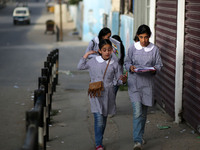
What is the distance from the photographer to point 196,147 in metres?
6.98

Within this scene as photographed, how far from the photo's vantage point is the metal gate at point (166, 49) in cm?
884

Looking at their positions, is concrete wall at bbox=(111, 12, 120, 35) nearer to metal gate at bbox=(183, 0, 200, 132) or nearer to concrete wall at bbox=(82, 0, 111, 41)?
concrete wall at bbox=(82, 0, 111, 41)

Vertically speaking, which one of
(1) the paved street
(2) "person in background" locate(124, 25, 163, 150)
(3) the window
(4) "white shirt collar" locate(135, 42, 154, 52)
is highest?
(3) the window

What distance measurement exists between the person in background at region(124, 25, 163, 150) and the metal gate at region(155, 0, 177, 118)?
75.8 inches

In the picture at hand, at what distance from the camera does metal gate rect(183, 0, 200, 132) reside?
7441 mm

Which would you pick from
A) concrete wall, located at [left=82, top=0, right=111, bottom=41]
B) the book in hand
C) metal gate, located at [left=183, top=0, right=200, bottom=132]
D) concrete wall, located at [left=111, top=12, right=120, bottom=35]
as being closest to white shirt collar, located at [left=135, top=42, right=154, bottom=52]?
the book in hand

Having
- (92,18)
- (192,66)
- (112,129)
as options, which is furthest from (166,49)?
(92,18)

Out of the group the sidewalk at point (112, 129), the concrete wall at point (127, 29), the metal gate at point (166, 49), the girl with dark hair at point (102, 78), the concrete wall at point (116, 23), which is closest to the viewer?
the girl with dark hair at point (102, 78)

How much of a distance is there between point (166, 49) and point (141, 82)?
2.72 meters

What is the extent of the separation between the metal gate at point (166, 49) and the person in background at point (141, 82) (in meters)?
1.92

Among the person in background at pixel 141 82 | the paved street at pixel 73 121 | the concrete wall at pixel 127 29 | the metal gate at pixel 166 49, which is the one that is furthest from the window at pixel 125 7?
the person in background at pixel 141 82

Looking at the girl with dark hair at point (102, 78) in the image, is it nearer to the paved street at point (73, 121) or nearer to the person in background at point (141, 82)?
the person in background at point (141, 82)

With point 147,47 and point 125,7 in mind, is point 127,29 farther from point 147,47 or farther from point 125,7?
point 147,47

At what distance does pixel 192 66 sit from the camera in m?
7.73
